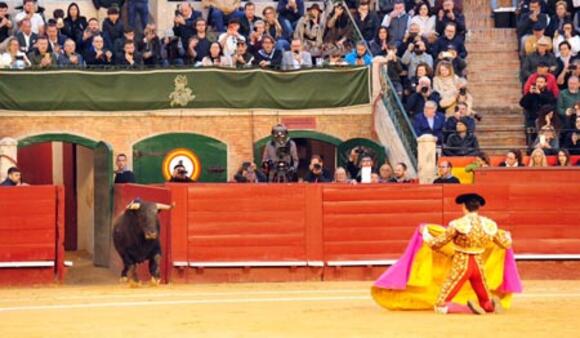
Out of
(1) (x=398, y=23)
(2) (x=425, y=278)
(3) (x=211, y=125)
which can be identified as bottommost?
(2) (x=425, y=278)

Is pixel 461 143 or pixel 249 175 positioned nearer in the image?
pixel 249 175

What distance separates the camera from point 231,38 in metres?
27.4

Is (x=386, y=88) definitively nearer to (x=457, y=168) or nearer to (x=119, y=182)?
(x=457, y=168)

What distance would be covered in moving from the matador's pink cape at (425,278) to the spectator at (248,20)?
923 centimetres

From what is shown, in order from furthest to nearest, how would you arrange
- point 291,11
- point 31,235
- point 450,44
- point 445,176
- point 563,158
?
1. point 291,11
2. point 450,44
3. point 563,158
4. point 445,176
5. point 31,235

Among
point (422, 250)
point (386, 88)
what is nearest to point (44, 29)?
point (386, 88)

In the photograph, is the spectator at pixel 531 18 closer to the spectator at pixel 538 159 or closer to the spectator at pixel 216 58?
the spectator at pixel 538 159

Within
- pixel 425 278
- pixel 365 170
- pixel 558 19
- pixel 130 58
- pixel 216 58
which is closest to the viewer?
pixel 425 278

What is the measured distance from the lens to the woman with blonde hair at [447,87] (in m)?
26.6

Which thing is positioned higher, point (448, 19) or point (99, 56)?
point (448, 19)

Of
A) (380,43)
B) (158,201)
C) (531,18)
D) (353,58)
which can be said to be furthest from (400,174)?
(531,18)

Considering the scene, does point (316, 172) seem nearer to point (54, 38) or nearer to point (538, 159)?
point (538, 159)

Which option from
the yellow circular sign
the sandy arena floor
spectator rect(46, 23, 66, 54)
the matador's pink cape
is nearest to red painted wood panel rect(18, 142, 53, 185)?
the yellow circular sign

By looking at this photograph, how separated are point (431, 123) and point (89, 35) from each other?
477 cm
